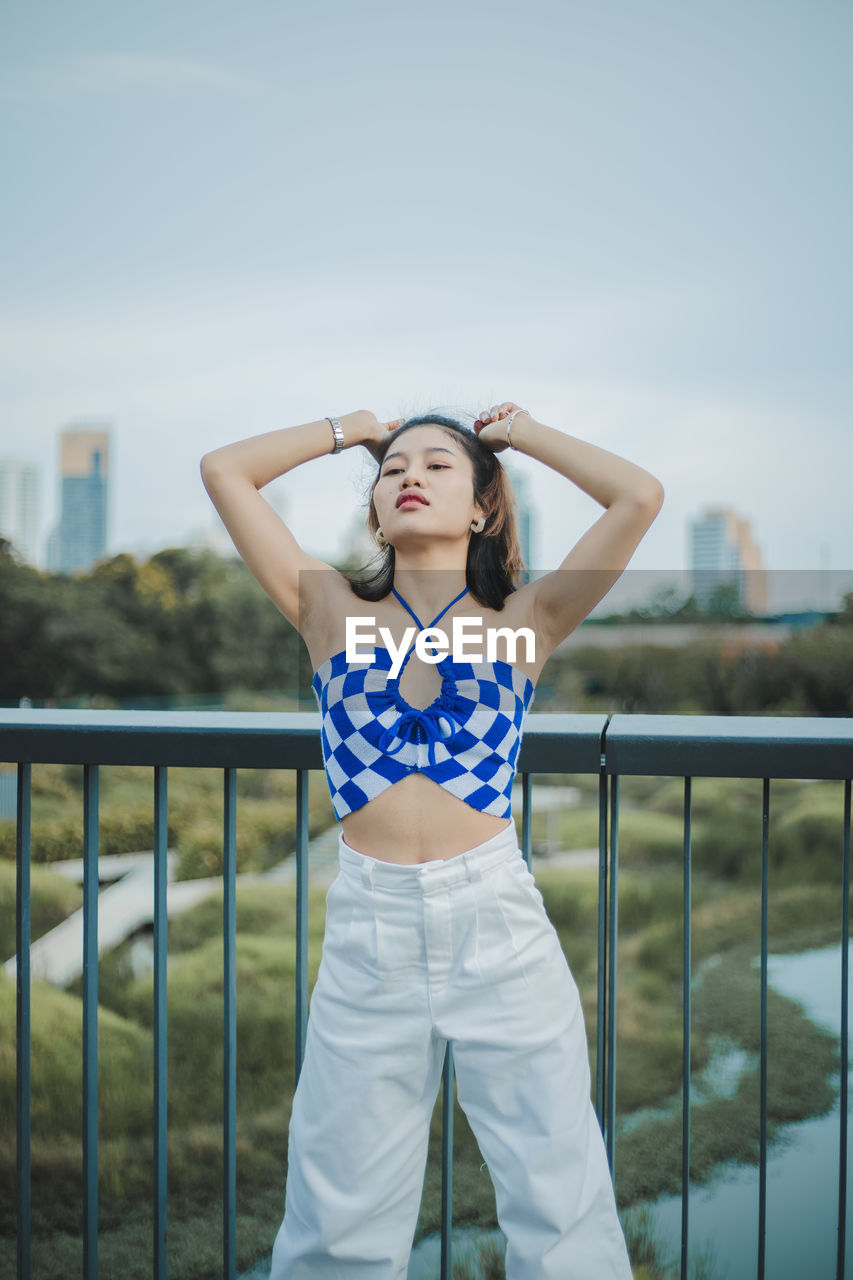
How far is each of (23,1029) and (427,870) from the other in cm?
71

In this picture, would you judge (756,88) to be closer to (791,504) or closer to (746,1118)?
(791,504)

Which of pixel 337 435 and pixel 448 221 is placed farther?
pixel 448 221

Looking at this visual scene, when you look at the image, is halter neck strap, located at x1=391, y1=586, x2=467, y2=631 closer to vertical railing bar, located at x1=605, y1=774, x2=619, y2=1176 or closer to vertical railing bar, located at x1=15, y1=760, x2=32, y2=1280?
vertical railing bar, located at x1=605, y1=774, x2=619, y2=1176

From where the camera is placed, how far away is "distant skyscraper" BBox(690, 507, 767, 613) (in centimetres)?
2270

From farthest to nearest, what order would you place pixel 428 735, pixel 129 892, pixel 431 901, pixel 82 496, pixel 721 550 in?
pixel 82 496 < pixel 721 550 < pixel 129 892 < pixel 428 735 < pixel 431 901

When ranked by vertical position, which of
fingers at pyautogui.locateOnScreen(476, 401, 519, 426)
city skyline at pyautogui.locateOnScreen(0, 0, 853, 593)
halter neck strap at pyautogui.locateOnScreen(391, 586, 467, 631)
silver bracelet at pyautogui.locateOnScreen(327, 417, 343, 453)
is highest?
city skyline at pyautogui.locateOnScreen(0, 0, 853, 593)

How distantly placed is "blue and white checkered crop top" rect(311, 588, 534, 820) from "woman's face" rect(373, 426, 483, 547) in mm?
182

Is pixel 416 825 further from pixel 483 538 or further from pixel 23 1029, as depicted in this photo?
pixel 23 1029

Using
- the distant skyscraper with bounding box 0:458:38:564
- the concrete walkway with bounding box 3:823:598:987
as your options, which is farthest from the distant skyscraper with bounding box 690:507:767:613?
the distant skyscraper with bounding box 0:458:38:564

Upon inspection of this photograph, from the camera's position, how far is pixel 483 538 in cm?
148

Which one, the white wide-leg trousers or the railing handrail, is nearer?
the white wide-leg trousers

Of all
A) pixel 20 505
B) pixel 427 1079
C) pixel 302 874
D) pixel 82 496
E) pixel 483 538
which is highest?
pixel 82 496

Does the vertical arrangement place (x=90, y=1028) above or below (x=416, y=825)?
below

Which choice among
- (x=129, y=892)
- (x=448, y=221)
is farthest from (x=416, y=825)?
(x=448, y=221)
